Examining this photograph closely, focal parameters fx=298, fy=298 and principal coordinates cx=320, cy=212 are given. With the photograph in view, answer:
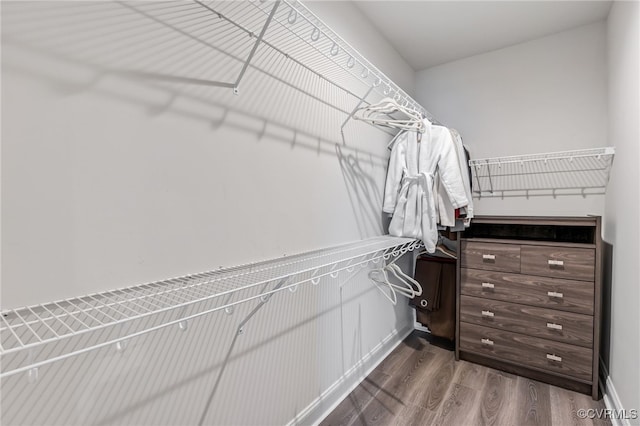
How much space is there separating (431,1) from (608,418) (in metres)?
2.60

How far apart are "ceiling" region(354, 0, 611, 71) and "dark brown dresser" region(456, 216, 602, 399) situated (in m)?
1.38

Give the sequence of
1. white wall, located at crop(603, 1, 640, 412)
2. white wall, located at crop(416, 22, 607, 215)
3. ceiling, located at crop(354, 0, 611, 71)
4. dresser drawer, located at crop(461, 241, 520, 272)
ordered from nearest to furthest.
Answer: white wall, located at crop(603, 1, 640, 412)
ceiling, located at crop(354, 0, 611, 71)
dresser drawer, located at crop(461, 241, 520, 272)
white wall, located at crop(416, 22, 607, 215)

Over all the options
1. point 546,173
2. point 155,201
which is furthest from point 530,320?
point 155,201

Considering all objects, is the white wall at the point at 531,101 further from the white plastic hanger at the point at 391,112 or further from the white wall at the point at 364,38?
the white plastic hanger at the point at 391,112

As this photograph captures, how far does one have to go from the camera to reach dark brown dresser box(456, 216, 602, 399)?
181 centimetres

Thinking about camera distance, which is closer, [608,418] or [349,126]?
[608,418]

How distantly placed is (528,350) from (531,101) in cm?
185

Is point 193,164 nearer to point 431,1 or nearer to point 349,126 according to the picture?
point 349,126

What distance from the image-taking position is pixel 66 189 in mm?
736

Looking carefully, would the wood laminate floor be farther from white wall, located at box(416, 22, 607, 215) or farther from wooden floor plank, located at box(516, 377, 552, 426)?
white wall, located at box(416, 22, 607, 215)

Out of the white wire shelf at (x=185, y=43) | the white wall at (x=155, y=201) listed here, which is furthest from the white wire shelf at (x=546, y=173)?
the white wire shelf at (x=185, y=43)

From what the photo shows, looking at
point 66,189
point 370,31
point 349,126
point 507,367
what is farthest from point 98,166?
point 507,367

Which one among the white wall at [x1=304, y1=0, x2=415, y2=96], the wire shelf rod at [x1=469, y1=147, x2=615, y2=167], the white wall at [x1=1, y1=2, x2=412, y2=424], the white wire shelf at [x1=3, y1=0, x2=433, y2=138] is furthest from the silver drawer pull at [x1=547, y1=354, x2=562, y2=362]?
the white wall at [x1=304, y1=0, x2=415, y2=96]

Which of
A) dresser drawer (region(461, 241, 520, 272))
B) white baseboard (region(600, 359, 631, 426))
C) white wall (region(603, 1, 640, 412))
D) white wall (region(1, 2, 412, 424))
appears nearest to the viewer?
white wall (region(1, 2, 412, 424))
